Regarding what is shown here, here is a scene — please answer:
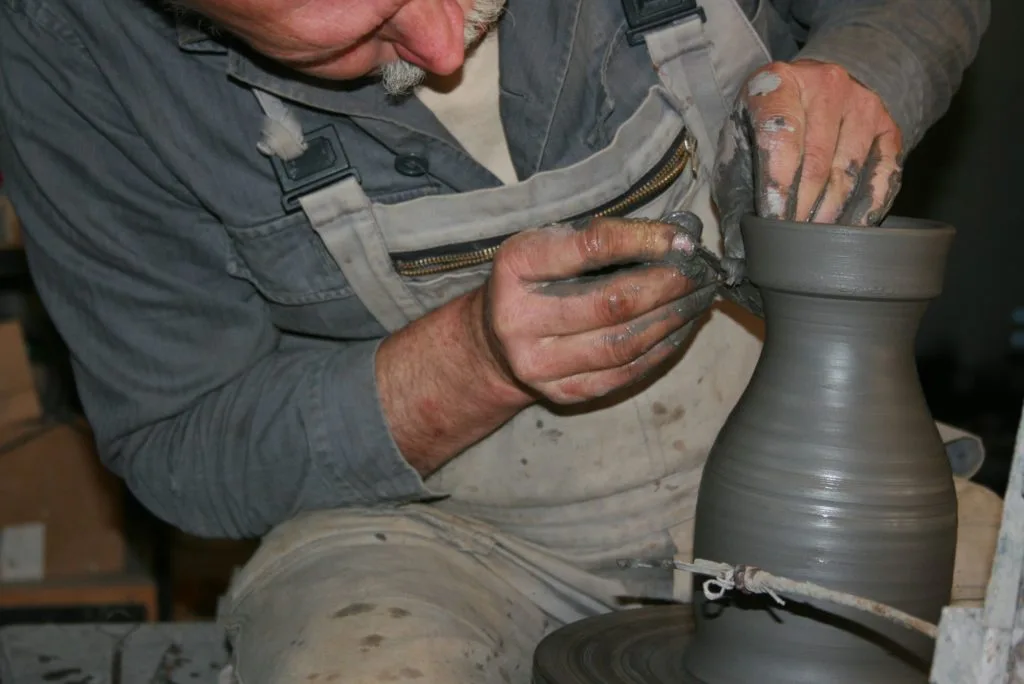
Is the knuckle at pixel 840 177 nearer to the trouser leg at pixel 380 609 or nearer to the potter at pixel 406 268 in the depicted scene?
the potter at pixel 406 268

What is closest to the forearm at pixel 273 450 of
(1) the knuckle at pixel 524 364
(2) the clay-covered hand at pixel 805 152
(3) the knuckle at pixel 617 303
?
(1) the knuckle at pixel 524 364

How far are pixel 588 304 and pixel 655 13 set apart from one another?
39cm

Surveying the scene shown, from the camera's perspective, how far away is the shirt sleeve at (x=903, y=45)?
1460 mm

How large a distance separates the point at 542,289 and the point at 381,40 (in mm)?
322

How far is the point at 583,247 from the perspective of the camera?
1224 millimetres

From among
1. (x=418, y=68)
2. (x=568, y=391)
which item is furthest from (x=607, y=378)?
(x=418, y=68)

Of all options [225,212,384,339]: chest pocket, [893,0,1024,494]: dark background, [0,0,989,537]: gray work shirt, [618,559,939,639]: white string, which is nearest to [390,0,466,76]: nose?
[0,0,989,537]: gray work shirt

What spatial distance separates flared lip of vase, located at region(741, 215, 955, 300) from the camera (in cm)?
110

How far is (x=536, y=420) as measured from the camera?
154 cm

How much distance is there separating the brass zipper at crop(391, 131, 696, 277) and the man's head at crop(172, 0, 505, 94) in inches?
7.6

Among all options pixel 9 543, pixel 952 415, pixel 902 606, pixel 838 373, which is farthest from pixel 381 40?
pixel 952 415

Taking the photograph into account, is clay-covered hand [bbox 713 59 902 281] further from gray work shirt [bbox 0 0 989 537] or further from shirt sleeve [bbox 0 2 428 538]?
shirt sleeve [bbox 0 2 428 538]

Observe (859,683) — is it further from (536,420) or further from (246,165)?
(246,165)

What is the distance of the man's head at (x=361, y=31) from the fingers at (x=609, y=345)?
31cm
